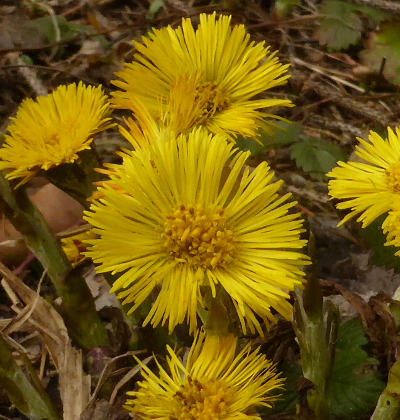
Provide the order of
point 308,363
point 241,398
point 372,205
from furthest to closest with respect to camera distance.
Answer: point 308,363 → point 372,205 → point 241,398

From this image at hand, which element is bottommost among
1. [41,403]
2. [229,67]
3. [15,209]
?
[41,403]

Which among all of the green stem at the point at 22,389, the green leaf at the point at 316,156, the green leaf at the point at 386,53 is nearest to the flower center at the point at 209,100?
the green stem at the point at 22,389

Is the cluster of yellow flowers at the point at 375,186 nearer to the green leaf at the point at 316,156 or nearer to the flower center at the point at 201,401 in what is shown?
the flower center at the point at 201,401

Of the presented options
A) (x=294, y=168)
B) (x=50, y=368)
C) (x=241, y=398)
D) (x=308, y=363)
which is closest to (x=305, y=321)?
(x=308, y=363)

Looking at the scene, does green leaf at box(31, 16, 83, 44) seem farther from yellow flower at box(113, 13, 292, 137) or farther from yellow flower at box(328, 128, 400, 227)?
yellow flower at box(328, 128, 400, 227)

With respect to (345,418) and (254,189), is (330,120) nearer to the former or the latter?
(345,418)

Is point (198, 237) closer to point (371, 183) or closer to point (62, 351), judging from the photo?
point (371, 183)

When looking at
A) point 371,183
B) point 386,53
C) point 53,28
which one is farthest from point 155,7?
point 371,183
